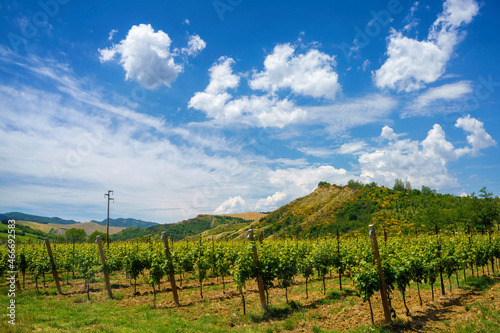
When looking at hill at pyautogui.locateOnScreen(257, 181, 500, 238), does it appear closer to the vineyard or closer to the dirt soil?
the vineyard

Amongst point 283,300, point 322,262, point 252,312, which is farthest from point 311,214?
point 252,312

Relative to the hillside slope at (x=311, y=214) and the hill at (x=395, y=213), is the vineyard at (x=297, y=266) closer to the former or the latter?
the hill at (x=395, y=213)

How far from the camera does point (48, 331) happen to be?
821 centimetres

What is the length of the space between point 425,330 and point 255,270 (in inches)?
251

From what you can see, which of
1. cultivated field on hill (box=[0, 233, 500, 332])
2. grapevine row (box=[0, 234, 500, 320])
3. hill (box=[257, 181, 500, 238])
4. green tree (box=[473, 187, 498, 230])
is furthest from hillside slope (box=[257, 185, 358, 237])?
cultivated field on hill (box=[0, 233, 500, 332])

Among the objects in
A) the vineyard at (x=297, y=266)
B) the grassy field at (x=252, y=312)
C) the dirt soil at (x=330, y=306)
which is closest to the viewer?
the grassy field at (x=252, y=312)

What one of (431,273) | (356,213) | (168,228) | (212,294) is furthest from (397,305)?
(168,228)

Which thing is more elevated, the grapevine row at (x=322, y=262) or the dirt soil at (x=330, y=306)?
the grapevine row at (x=322, y=262)

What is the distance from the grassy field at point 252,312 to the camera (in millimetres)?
9031

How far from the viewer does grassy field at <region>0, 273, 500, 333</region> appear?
9031 millimetres

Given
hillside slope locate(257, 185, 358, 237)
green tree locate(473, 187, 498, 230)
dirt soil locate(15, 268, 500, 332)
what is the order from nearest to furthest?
dirt soil locate(15, 268, 500, 332) < green tree locate(473, 187, 498, 230) < hillside slope locate(257, 185, 358, 237)

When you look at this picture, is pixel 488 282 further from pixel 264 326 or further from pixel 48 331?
pixel 48 331

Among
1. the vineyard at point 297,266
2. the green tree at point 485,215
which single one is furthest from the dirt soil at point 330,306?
the green tree at point 485,215

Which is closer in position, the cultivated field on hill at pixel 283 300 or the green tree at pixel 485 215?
the cultivated field on hill at pixel 283 300
